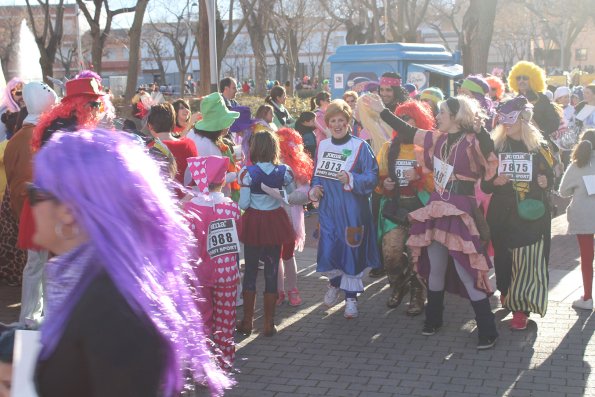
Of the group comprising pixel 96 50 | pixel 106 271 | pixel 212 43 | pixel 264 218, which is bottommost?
pixel 264 218

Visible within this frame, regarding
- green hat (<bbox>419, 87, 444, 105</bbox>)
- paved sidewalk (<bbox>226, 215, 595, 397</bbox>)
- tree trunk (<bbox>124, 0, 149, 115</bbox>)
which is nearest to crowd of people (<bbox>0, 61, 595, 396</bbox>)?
paved sidewalk (<bbox>226, 215, 595, 397</bbox>)

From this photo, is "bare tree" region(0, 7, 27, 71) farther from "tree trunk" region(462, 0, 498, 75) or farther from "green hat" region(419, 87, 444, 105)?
"green hat" region(419, 87, 444, 105)

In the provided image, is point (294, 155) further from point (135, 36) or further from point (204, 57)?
point (135, 36)

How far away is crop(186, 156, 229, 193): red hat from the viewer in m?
5.84

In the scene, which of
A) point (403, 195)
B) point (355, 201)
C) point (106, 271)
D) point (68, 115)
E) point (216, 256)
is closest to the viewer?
point (106, 271)

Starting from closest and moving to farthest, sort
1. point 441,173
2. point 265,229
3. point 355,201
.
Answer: point 441,173 < point 265,229 < point 355,201

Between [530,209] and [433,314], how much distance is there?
112 cm

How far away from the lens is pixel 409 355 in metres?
6.17

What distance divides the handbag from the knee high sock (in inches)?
33.6

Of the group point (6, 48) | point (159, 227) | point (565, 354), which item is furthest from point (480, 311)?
point (6, 48)

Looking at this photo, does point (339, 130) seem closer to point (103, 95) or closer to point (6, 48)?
point (103, 95)

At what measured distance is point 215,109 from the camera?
7016 mm

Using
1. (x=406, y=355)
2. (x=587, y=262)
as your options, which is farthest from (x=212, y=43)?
(x=406, y=355)

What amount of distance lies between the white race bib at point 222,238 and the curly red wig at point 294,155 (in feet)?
5.42
